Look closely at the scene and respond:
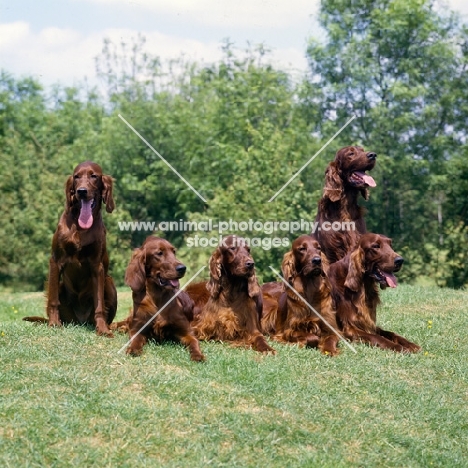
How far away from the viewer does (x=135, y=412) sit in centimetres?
509

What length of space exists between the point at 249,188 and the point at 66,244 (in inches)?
597

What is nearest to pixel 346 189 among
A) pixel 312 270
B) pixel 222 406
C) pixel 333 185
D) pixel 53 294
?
pixel 333 185

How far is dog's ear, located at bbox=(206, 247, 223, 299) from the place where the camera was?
734 centimetres

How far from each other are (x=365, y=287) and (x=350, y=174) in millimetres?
1735

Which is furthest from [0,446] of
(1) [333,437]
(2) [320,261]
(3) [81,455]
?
(2) [320,261]

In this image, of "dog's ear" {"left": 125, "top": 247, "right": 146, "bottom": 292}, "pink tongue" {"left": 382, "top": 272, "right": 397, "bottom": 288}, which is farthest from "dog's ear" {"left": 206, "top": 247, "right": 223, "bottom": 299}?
"pink tongue" {"left": 382, "top": 272, "right": 397, "bottom": 288}

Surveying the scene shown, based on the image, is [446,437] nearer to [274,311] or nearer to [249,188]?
[274,311]

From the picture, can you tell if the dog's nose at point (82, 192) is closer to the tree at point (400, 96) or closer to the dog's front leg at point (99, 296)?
the dog's front leg at point (99, 296)

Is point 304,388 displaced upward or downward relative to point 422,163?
downward

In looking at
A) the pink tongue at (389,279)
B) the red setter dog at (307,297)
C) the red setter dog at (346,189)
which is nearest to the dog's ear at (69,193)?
the red setter dog at (307,297)

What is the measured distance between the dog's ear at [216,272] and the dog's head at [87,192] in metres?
1.26

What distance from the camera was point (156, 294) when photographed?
7020mm

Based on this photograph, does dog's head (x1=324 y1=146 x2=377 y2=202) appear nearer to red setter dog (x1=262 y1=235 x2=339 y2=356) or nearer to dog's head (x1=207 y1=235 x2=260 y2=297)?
red setter dog (x1=262 y1=235 x2=339 y2=356)

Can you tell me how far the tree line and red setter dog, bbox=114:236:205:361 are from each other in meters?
13.9
